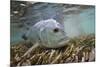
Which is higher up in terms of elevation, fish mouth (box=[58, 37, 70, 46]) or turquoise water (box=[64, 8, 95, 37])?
turquoise water (box=[64, 8, 95, 37])

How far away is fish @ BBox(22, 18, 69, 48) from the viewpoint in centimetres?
188

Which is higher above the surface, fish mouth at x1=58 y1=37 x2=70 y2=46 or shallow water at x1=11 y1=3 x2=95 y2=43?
shallow water at x1=11 y1=3 x2=95 y2=43

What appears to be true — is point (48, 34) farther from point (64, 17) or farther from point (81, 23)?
point (81, 23)

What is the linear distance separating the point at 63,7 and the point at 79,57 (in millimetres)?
570

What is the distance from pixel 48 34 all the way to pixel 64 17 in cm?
26

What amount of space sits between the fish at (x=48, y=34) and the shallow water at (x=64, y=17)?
42mm

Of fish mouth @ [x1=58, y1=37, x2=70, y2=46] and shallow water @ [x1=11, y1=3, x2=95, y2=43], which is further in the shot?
fish mouth @ [x1=58, y1=37, x2=70, y2=46]

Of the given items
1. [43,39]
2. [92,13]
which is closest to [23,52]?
[43,39]

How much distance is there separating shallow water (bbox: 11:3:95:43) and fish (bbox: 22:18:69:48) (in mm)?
42

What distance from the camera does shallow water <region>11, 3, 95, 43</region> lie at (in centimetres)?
185

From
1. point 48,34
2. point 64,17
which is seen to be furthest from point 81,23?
point 48,34

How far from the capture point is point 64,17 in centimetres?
198

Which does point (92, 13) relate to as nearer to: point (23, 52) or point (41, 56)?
point (41, 56)
